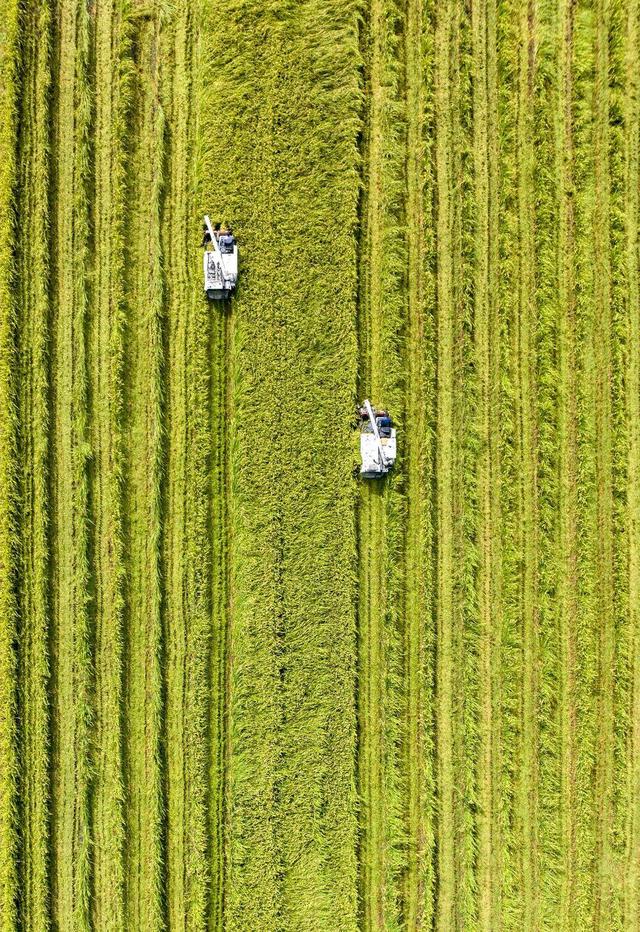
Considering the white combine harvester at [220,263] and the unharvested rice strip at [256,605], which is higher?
the white combine harvester at [220,263]

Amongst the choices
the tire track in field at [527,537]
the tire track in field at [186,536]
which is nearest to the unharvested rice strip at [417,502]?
the tire track in field at [527,537]

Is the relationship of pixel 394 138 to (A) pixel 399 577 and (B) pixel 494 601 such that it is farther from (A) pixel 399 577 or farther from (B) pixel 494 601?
(B) pixel 494 601

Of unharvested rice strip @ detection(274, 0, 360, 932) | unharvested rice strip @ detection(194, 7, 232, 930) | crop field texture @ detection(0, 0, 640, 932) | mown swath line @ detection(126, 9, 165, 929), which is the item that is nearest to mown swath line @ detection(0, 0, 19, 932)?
crop field texture @ detection(0, 0, 640, 932)

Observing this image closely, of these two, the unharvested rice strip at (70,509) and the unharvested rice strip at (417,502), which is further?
the unharvested rice strip at (417,502)

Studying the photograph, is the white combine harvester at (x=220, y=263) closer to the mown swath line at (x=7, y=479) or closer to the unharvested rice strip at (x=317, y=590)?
the unharvested rice strip at (x=317, y=590)

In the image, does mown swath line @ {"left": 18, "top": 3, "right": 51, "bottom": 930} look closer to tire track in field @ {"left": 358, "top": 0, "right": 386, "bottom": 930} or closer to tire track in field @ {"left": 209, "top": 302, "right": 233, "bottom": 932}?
tire track in field @ {"left": 209, "top": 302, "right": 233, "bottom": 932}

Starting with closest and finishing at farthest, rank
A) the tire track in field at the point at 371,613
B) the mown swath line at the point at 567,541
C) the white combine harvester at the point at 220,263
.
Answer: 1. the white combine harvester at the point at 220,263
2. the tire track in field at the point at 371,613
3. the mown swath line at the point at 567,541

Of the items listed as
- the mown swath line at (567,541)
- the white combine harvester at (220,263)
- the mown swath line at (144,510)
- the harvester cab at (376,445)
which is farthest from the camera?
the mown swath line at (567,541)

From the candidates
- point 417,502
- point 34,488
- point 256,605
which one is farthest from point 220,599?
point 417,502
